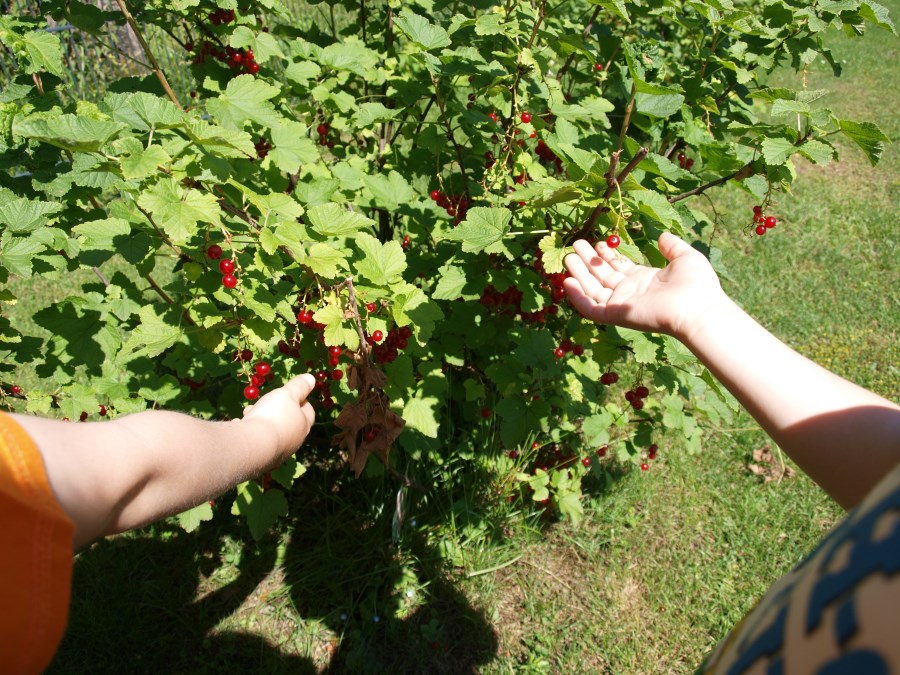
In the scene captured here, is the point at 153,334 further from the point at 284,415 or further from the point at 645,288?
the point at 645,288

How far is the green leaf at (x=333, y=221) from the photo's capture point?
176 centimetres

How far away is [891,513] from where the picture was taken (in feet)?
2.27

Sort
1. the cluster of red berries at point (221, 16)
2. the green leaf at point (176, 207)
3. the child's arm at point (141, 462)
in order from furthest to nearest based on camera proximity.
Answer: the cluster of red berries at point (221, 16), the green leaf at point (176, 207), the child's arm at point (141, 462)

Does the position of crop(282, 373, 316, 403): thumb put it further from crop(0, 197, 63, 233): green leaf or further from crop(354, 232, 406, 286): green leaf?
crop(0, 197, 63, 233): green leaf

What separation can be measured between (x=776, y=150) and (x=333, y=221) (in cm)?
123

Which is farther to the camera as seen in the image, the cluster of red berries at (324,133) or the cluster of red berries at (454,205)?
the cluster of red berries at (324,133)

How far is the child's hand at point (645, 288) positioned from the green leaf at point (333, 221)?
0.63 metres

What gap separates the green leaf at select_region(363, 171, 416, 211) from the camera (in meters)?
2.28

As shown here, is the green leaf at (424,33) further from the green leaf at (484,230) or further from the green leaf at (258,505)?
the green leaf at (258,505)

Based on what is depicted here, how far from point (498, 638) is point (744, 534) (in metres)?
1.29

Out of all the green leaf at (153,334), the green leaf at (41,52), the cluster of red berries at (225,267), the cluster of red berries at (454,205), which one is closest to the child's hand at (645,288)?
the cluster of red berries at (454,205)

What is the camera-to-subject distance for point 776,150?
1633 millimetres

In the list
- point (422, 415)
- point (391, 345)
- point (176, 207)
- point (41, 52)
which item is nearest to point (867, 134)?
point (391, 345)

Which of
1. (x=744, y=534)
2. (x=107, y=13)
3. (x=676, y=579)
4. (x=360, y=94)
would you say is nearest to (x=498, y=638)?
(x=676, y=579)
